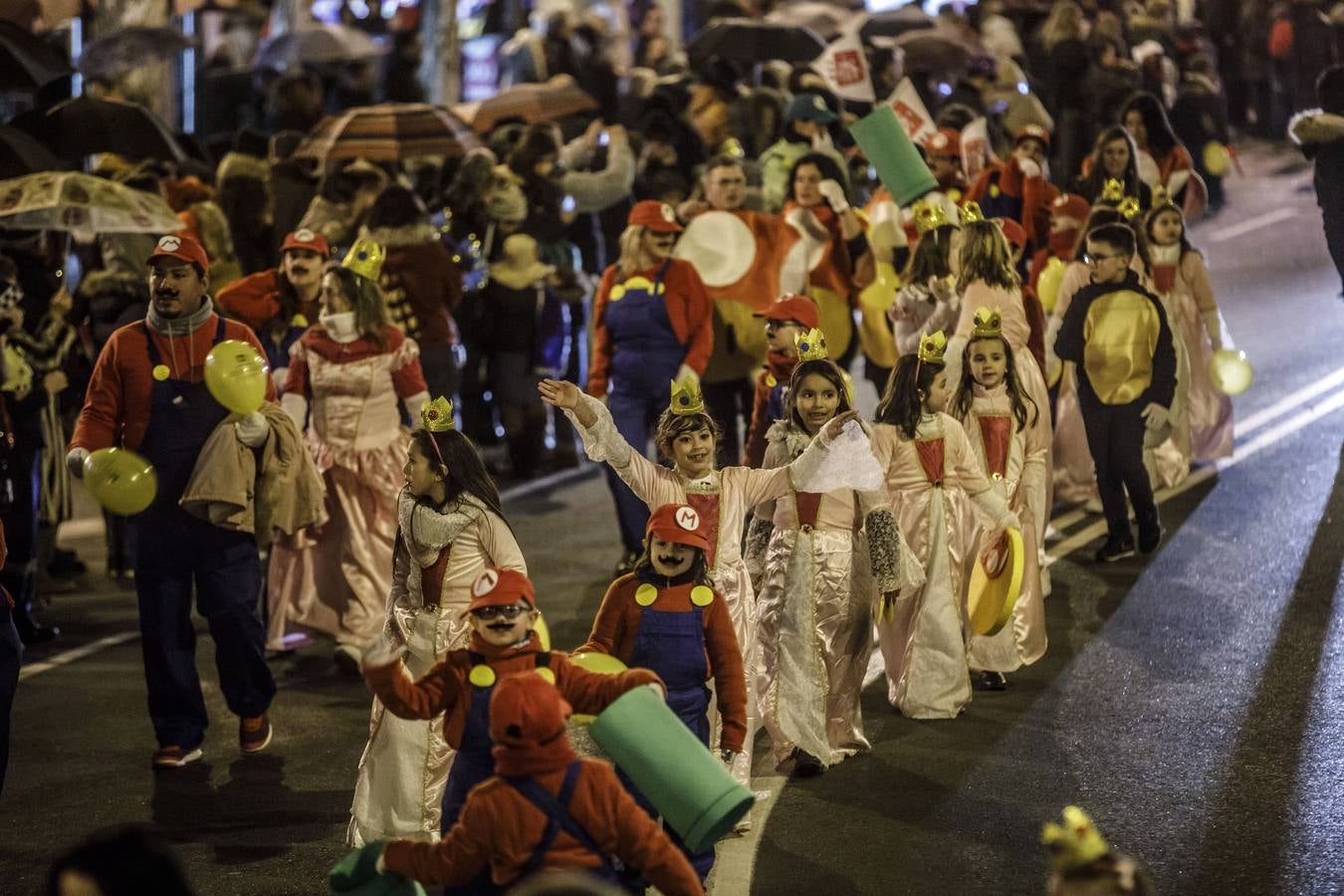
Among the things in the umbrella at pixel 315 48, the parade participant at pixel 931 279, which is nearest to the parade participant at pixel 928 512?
the parade participant at pixel 931 279

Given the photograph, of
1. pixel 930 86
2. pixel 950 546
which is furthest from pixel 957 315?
pixel 930 86

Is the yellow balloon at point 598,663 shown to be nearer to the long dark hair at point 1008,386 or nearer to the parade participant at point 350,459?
the long dark hair at point 1008,386

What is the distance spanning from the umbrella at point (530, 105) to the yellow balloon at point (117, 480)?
10622mm

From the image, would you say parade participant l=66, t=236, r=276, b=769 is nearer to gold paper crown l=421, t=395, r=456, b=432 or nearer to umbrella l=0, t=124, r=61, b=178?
gold paper crown l=421, t=395, r=456, b=432

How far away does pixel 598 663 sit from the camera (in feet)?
19.6

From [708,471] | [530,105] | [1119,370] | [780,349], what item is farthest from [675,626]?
[530,105]

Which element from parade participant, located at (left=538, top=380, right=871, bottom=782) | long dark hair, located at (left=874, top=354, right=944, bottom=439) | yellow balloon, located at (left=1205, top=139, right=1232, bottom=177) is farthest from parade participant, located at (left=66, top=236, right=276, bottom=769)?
yellow balloon, located at (left=1205, top=139, right=1232, bottom=177)

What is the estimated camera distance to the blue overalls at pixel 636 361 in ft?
36.4

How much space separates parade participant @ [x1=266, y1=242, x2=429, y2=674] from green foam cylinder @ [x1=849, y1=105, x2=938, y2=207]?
326cm

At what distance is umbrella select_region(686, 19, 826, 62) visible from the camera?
19797mm

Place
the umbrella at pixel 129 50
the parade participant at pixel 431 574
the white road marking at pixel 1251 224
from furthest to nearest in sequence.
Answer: the white road marking at pixel 1251 224
the umbrella at pixel 129 50
the parade participant at pixel 431 574

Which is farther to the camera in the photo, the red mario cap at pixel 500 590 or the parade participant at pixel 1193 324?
the parade participant at pixel 1193 324

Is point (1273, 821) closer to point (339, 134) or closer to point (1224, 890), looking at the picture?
point (1224, 890)

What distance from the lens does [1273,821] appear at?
279 inches
